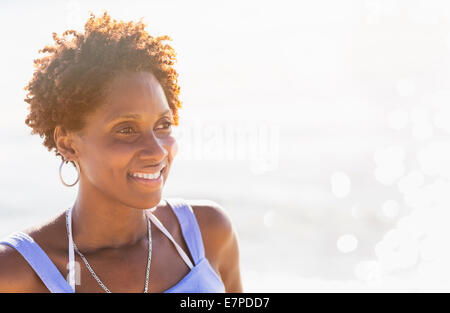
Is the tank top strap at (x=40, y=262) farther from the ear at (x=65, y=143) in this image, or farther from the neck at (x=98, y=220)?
the ear at (x=65, y=143)

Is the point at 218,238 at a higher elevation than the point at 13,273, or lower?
higher

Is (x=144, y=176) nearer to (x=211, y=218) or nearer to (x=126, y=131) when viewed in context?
(x=126, y=131)

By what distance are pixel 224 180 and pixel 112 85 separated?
8684 mm

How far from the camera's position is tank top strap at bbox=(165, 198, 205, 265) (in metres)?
3.12

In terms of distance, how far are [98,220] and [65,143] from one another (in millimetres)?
362

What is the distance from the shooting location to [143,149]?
2715mm

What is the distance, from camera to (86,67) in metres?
2.81

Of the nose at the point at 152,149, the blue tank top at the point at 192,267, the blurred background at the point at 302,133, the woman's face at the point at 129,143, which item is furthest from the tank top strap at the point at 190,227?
the blurred background at the point at 302,133

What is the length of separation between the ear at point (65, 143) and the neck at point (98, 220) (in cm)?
15

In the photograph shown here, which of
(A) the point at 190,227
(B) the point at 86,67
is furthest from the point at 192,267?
(B) the point at 86,67

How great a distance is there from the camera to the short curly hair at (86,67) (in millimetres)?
2783

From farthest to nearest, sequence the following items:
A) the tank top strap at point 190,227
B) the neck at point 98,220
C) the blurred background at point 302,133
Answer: the blurred background at point 302,133, the tank top strap at point 190,227, the neck at point 98,220

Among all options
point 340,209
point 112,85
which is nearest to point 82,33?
point 112,85

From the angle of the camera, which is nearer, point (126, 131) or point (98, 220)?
point (126, 131)
